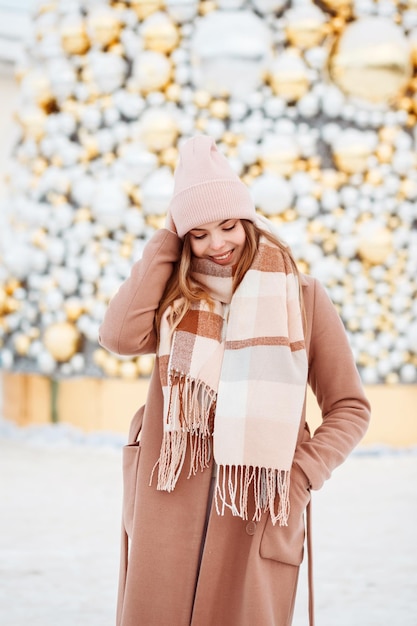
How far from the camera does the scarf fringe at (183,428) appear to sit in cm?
136

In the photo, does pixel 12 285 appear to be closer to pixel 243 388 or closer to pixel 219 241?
pixel 219 241

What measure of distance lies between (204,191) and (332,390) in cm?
44

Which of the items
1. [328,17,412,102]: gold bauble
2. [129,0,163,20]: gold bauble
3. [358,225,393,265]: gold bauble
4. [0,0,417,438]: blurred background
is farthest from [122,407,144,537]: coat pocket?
[129,0,163,20]: gold bauble

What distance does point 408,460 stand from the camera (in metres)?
4.09

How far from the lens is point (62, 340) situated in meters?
4.33

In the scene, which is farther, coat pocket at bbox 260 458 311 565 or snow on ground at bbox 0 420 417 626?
snow on ground at bbox 0 420 417 626

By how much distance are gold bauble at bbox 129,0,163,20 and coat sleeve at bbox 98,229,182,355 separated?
10.5 feet

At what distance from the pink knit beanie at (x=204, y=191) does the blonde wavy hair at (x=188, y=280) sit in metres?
0.04

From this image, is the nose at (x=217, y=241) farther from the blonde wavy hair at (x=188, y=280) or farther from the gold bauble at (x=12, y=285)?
the gold bauble at (x=12, y=285)

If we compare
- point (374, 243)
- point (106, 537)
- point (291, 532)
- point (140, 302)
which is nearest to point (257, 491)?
point (291, 532)

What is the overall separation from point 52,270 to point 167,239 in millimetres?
3066

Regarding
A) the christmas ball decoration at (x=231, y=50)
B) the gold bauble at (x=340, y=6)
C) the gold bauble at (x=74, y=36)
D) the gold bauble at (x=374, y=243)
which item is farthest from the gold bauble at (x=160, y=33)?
the gold bauble at (x=374, y=243)

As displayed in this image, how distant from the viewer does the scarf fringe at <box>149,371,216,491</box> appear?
136 centimetres

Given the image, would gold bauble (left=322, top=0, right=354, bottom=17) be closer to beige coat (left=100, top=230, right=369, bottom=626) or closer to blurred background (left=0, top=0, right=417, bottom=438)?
blurred background (left=0, top=0, right=417, bottom=438)
